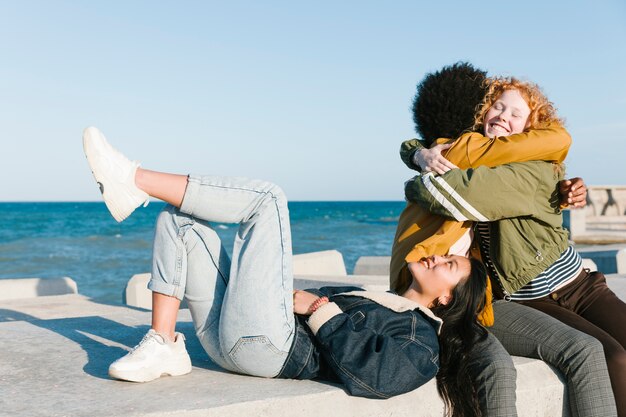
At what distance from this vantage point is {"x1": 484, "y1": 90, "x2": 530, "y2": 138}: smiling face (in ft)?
11.4

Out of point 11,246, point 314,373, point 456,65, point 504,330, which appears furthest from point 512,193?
point 11,246

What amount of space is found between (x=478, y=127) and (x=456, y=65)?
0.44 metres

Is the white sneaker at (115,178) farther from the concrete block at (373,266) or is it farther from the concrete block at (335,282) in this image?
the concrete block at (373,266)

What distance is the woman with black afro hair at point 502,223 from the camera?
3111 millimetres

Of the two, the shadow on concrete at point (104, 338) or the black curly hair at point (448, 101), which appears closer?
the shadow on concrete at point (104, 338)

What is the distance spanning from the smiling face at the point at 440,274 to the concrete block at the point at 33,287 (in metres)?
7.62

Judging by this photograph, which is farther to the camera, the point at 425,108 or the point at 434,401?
the point at 425,108

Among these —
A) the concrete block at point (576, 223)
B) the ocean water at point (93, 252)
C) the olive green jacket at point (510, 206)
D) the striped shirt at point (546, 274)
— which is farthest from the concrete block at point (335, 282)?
the concrete block at point (576, 223)

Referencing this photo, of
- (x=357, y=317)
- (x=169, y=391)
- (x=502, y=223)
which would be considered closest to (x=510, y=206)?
(x=502, y=223)

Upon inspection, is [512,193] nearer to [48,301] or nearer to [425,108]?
[425,108]

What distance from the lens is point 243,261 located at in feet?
9.07

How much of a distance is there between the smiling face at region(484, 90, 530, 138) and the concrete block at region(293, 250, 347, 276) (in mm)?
6082

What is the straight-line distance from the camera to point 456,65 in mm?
3805

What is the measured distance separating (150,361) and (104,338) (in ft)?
3.84
